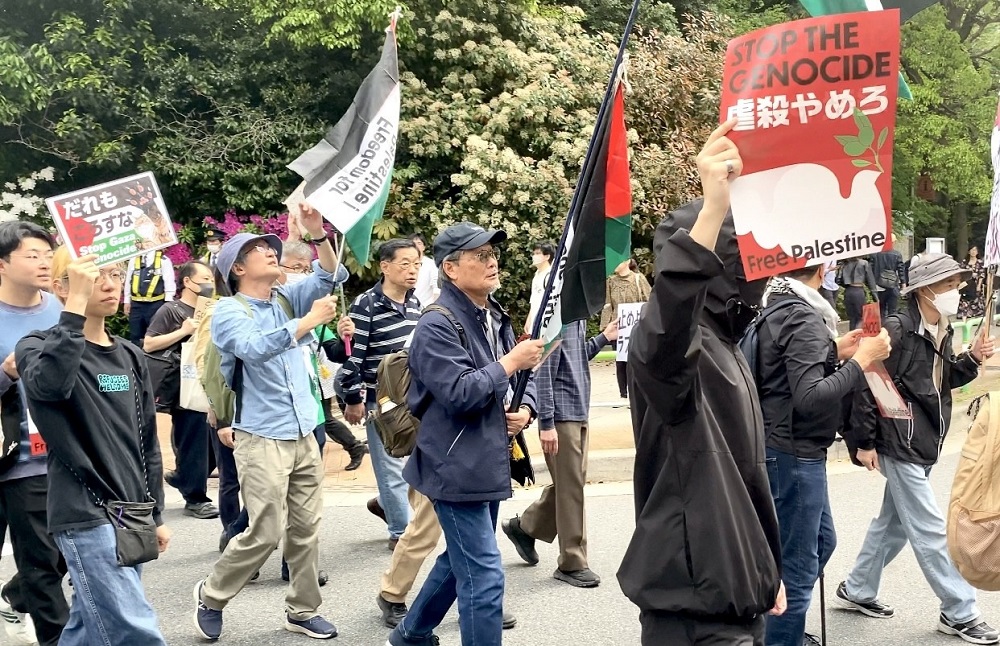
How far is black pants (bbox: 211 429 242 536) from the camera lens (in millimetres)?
6750

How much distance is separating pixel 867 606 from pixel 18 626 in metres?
4.44

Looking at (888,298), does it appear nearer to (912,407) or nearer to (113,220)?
(912,407)

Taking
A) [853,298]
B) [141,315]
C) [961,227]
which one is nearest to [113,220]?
[141,315]

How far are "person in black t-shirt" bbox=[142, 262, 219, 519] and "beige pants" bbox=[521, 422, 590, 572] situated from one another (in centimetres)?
292

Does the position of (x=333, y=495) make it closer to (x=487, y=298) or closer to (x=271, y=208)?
(x=487, y=298)

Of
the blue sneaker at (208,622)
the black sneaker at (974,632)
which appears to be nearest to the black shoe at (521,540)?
the blue sneaker at (208,622)

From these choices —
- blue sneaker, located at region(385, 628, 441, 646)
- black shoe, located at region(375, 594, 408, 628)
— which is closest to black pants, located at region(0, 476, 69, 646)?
blue sneaker, located at region(385, 628, 441, 646)

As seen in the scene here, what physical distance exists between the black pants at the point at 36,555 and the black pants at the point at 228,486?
80.7 inches

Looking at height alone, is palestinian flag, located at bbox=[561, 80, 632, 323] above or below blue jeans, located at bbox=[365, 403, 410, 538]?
above

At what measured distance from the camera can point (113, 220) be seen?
4887mm

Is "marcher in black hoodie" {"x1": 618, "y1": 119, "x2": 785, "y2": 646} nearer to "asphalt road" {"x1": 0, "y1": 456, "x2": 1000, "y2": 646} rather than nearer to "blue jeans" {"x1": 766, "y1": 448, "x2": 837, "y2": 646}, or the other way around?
"blue jeans" {"x1": 766, "y1": 448, "x2": 837, "y2": 646}

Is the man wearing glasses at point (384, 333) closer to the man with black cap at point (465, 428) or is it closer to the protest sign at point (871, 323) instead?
the man with black cap at point (465, 428)

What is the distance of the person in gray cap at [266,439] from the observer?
520 cm

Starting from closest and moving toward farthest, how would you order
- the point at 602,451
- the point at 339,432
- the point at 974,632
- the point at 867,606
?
the point at 974,632 < the point at 867,606 < the point at 339,432 < the point at 602,451
